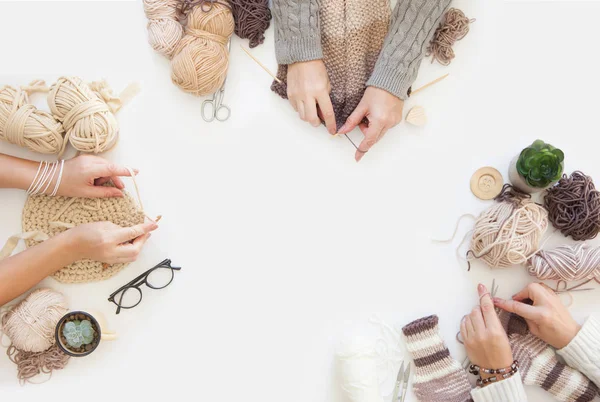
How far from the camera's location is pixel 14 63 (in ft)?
4.26

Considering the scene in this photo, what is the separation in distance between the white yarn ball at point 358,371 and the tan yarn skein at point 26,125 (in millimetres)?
916

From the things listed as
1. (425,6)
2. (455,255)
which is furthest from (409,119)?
(455,255)

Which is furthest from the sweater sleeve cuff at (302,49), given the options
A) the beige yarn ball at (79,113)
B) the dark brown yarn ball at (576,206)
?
the dark brown yarn ball at (576,206)

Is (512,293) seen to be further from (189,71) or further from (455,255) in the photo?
(189,71)

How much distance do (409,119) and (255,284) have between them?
0.61 metres

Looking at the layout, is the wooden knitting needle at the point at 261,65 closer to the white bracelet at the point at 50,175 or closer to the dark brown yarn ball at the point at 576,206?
the white bracelet at the point at 50,175

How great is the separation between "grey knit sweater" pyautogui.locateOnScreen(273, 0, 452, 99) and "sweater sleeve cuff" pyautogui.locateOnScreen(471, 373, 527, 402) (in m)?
0.77

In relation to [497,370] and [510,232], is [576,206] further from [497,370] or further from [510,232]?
[497,370]

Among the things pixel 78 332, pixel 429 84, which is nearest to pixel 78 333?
pixel 78 332

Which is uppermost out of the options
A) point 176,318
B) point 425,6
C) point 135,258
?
point 425,6

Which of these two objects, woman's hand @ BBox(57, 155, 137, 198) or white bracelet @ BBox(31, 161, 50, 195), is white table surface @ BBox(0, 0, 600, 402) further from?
white bracelet @ BBox(31, 161, 50, 195)

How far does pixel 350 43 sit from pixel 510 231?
2.08ft

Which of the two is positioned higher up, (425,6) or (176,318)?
(425,6)

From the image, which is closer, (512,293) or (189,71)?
(189,71)
